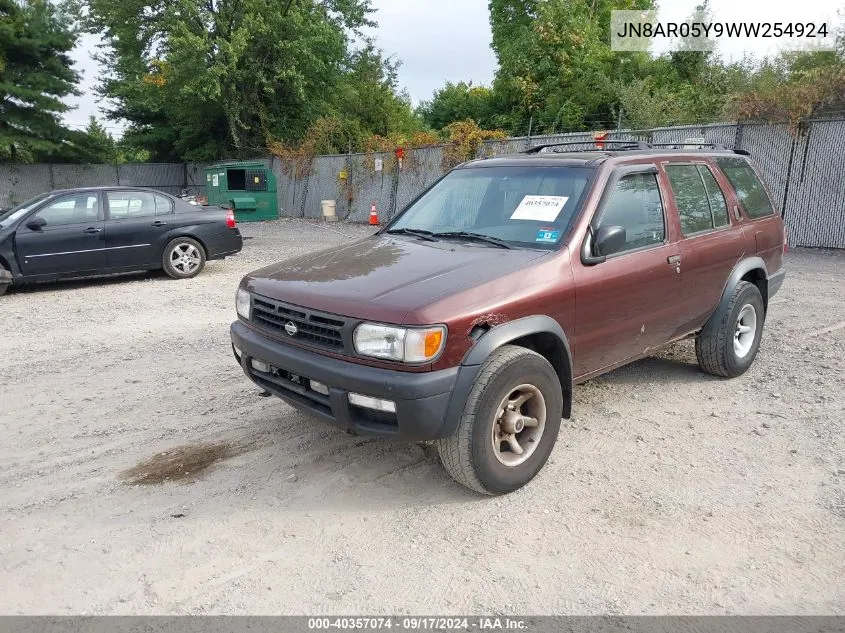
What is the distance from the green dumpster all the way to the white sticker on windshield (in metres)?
19.7

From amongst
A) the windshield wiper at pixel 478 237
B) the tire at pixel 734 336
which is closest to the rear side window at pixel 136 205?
the windshield wiper at pixel 478 237

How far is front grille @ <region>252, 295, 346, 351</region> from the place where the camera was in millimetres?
3375

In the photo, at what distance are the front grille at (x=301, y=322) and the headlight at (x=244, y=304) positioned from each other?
2.8 inches

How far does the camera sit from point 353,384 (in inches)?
127

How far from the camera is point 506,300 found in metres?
3.45

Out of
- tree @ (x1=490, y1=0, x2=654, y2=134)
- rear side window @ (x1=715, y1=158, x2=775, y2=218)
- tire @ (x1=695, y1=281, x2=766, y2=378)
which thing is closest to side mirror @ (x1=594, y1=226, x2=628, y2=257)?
tire @ (x1=695, y1=281, x2=766, y2=378)

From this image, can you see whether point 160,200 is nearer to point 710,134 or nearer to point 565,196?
point 565,196

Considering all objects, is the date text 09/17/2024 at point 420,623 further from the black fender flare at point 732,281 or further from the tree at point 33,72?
the tree at point 33,72

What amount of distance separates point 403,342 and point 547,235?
1.31 m

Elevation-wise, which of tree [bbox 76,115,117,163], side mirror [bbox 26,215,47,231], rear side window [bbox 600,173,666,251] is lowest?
side mirror [bbox 26,215,47,231]

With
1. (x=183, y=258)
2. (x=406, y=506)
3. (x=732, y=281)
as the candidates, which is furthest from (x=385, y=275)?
(x=183, y=258)

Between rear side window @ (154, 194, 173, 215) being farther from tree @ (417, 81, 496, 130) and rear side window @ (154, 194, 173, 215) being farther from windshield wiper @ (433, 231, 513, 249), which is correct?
tree @ (417, 81, 496, 130)

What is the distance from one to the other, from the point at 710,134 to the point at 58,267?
39.1 feet

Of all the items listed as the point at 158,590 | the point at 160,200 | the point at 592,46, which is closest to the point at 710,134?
the point at 160,200
